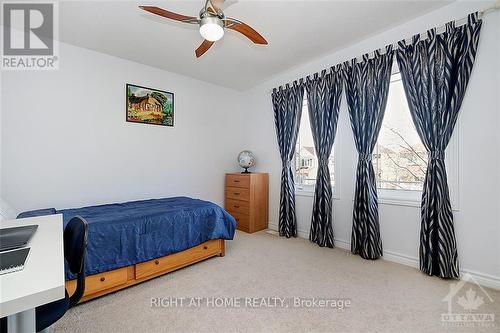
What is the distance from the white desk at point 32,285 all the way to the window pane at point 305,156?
313cm

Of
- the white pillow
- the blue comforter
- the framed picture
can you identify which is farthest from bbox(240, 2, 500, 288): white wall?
the white pillow

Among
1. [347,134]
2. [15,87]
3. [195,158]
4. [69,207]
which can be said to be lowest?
[69,207]

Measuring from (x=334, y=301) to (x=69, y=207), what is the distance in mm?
3007

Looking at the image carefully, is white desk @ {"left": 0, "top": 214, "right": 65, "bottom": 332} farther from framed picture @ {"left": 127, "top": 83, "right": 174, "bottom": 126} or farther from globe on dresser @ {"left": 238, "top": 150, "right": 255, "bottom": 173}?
globe on dresser @ {"left": 238, "top": 150, "right": 255, "bottom": 173}

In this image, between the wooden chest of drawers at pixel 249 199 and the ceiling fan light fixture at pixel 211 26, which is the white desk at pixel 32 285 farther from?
the wooden chest of drawers at pixel 249 199

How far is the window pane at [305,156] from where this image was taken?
3.62 metres

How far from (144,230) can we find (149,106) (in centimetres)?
194

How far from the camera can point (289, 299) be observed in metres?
1.91

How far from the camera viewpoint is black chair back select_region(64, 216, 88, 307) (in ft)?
3.87

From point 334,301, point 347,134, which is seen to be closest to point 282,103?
point 347,134

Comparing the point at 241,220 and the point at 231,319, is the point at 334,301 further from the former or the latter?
the point at 241,220

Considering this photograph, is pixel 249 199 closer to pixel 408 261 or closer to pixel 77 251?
pixel 408 261

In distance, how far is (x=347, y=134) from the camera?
2.99 meters

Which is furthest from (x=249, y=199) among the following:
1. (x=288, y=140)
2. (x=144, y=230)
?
(x=144, y=230)
